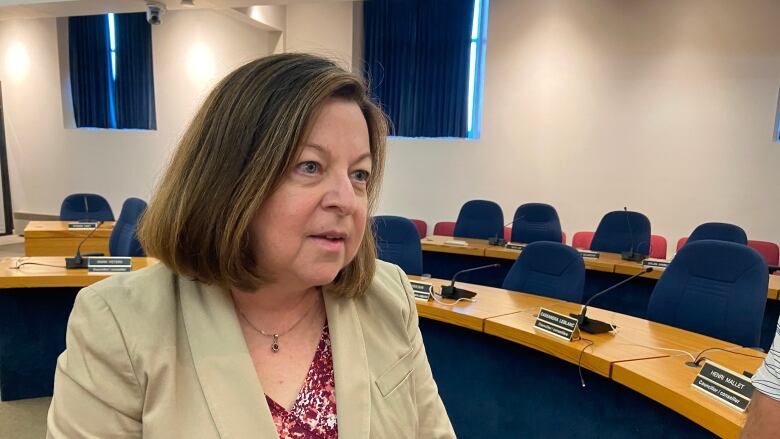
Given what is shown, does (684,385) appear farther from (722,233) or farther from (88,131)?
(88,131)

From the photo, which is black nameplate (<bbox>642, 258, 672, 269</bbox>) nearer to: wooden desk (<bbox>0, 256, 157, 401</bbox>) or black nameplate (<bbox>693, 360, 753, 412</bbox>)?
black nameplate (<bbox>693, 360, 753, 412</bbox>)

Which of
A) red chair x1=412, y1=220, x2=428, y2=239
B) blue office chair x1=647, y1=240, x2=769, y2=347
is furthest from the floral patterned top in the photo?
red chair x1=412, y1=220, x2=428, y2=239

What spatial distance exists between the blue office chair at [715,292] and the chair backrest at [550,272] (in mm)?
387

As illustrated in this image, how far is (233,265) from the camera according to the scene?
0.74 metres

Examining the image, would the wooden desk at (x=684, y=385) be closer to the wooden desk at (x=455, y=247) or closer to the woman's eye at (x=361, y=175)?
the woman's eye at (x=361, y=175)

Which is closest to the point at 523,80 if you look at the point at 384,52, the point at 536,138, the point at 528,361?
the point at 536,138

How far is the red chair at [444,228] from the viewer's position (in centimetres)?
584

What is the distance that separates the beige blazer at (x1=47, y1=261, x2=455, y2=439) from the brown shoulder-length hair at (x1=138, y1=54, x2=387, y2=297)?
0.06m

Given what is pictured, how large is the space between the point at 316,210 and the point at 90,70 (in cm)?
779

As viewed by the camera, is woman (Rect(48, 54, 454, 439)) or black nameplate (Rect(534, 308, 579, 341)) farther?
black nameplate (Rect(534, 308, 579, 341))

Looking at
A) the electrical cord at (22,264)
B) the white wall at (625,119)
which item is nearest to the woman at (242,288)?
the electrical cord at (22,264)

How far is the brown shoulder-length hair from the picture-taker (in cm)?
70

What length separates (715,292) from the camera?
2.27 m

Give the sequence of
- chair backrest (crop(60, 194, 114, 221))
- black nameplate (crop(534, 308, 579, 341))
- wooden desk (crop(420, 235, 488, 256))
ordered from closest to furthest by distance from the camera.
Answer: black nameplate (crop(534, 308, 579, 341))
wooden desk (crop(420, 235, 488, 256))
chair backrest (crop(60, 194, 114, 221))
